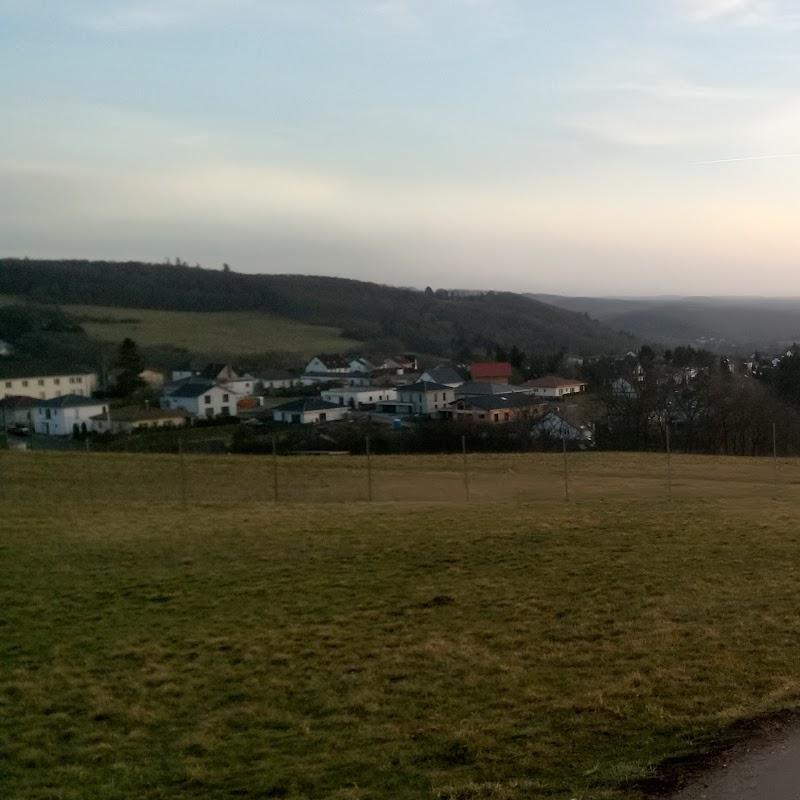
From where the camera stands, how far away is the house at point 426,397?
211ft

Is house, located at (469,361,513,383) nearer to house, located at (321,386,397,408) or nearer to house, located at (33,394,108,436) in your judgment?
house, located at (321,386,397,408)

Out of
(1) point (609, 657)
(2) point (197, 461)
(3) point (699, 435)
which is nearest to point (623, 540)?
(1) point (609, 657)

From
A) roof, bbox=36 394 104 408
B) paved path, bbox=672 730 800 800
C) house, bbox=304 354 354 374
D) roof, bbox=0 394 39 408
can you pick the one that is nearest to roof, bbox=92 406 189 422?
roof, bbox=36 394 104 408

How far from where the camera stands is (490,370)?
78.1 metres

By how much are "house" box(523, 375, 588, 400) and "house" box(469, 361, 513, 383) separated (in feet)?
14.3

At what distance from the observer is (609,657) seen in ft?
28.4

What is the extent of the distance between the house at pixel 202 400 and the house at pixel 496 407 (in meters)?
15.8

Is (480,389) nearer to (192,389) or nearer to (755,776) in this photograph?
(192,389)

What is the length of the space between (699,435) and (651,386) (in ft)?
13.3

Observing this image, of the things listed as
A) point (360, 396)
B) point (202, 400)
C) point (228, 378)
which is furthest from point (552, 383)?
point (202, 400)

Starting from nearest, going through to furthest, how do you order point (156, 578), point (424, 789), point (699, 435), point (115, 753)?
point (424, 789)
point (115, 753)
point (156, 578)
point (699, 435)

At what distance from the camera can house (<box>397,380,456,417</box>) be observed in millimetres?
64188

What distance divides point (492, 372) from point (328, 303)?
55.8 meters

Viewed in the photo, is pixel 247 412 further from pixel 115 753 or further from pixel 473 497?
pixel 115 753
